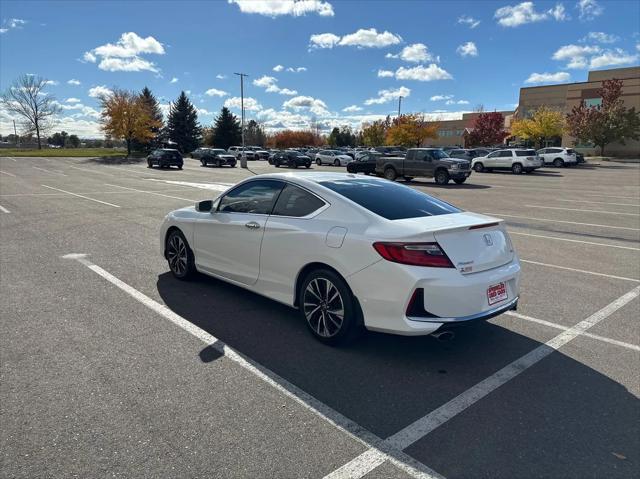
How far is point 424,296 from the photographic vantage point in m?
3.43

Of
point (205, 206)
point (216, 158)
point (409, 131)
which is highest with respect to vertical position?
point (409, 131)

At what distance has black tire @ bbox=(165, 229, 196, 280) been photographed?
566 cm

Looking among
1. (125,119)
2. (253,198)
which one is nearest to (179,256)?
(253,198)

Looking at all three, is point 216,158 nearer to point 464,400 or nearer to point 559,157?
point 559,157

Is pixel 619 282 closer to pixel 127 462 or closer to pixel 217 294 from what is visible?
pixel 217 294

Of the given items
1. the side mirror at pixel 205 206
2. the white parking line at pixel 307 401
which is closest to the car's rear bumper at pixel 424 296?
the white parking line at pixel 307 401

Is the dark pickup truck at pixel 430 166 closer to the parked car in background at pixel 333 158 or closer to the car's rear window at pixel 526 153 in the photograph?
the car's rear window at pixel 526 153

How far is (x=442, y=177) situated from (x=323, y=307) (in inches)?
787

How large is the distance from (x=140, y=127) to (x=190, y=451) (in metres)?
56.9

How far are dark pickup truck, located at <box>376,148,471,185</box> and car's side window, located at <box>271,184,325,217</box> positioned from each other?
19.2 meters

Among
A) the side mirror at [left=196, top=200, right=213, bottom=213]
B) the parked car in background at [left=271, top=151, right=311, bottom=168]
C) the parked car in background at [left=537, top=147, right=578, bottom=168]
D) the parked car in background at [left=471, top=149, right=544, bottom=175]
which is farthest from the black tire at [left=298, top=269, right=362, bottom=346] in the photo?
the parked car in background at [left=537, top=147, right=578, bottom=168]

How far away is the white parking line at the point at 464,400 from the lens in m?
2.56

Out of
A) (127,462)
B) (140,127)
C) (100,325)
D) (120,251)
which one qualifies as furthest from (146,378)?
(140,127)

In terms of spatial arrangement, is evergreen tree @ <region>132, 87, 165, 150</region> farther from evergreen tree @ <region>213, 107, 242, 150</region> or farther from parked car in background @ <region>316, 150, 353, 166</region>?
parked car in background @ <region>316, 150, 353, 166</region>
